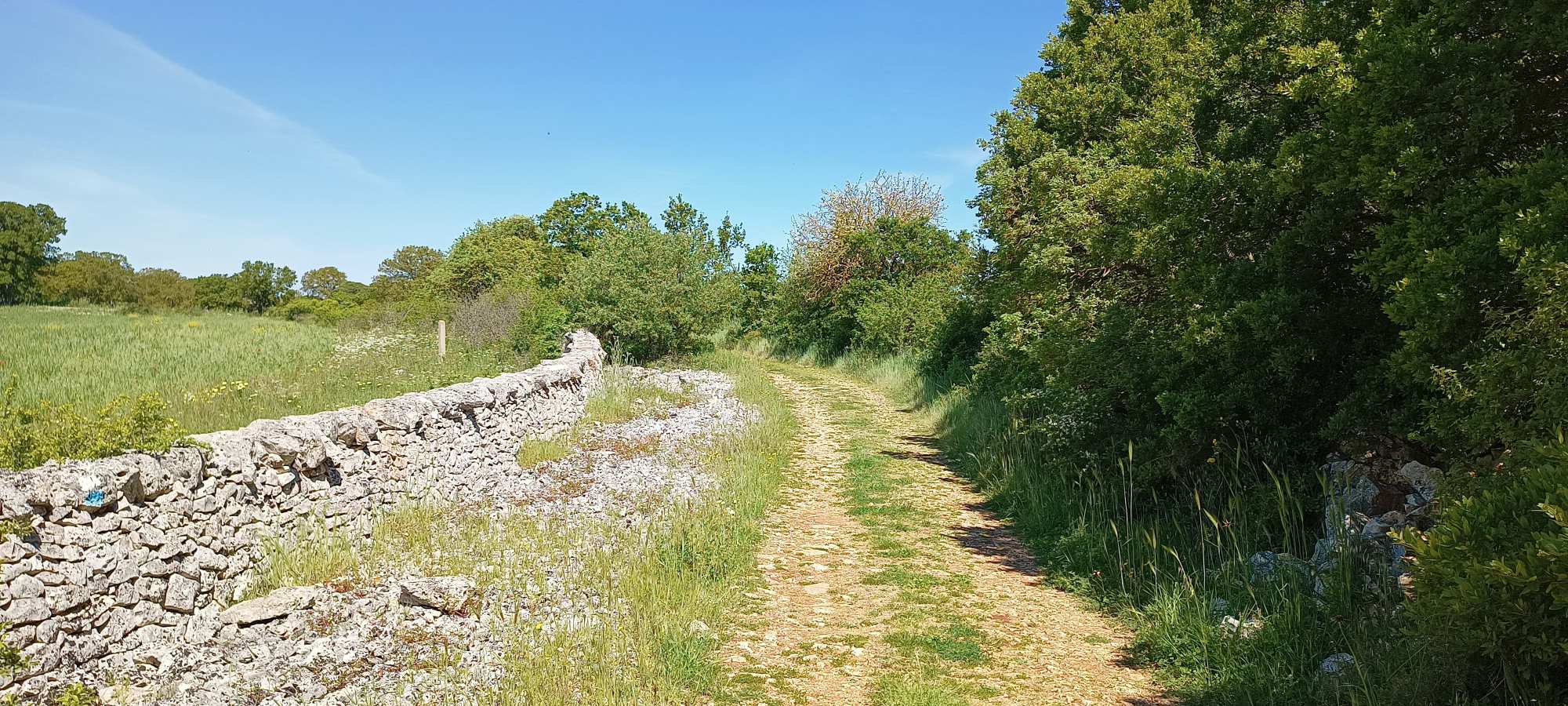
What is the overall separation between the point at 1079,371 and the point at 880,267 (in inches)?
821

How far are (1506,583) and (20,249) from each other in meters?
79.6

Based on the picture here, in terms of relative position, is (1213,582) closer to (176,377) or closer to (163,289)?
(176,377)

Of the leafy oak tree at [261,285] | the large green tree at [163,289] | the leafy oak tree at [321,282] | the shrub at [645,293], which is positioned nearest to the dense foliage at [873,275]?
the shrub at [645,293]

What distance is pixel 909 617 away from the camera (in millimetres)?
5996

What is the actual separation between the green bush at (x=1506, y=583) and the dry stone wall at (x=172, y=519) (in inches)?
273

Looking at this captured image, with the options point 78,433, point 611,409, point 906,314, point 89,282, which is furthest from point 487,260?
point 78,433

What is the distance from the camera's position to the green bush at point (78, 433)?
531cm

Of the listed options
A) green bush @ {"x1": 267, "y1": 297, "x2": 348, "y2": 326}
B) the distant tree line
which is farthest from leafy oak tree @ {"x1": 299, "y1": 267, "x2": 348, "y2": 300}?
green bush @ {"x1": 267, "y1": 297, "x2": 348, "y2": 326}

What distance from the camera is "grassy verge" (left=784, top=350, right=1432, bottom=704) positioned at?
14.4 feet

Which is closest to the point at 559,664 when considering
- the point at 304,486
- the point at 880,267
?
the point at 304,486

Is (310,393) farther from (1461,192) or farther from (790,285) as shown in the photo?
(790,285)

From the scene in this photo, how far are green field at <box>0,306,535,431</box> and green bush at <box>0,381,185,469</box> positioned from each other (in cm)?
23

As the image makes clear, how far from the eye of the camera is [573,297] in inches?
918

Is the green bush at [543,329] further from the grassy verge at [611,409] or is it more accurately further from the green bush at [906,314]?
the green bush at [906,314]
